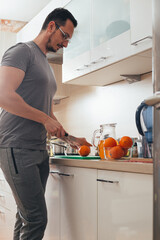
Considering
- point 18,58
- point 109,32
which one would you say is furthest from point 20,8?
point 18,58

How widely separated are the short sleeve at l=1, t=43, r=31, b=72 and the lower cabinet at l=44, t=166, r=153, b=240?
604mm

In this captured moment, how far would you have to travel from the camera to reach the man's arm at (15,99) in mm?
1495

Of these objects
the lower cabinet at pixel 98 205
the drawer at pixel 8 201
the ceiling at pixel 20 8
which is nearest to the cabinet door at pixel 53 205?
the lower cabinet at pixel 98 205

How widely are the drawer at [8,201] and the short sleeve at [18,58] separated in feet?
4.13

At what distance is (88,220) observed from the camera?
1630 mm

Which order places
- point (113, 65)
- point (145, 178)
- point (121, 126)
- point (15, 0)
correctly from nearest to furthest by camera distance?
point (145, 178), point (113, 65), point (121, 126), point (15, 0)

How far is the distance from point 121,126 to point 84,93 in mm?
664

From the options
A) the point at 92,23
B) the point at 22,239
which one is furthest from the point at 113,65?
the point at 22,239

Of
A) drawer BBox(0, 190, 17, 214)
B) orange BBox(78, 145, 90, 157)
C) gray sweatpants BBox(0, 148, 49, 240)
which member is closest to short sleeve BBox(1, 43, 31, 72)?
gray sweatpants BBox(0, 148, 49, 240)

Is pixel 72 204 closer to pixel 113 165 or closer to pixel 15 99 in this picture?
pixel 113 165

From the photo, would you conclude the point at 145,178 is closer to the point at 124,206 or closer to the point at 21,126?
the point at 124,206

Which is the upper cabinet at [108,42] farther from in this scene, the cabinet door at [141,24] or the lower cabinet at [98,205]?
the lower cabinet at [98,205]

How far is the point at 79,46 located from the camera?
96.0 inches

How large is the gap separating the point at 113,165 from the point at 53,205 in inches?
26.6
